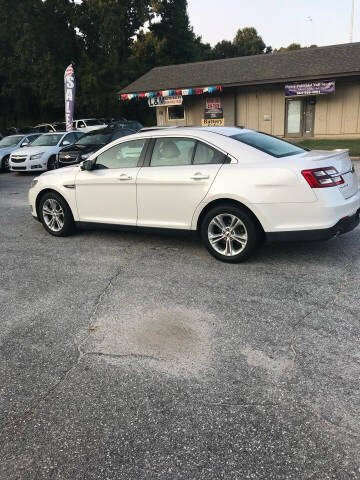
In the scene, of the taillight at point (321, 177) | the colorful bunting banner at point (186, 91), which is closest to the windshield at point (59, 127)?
the colorful bunting banner at point (186, 91)

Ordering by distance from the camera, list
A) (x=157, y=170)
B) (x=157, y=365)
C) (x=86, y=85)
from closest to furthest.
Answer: (x=157, y=365) < (x=157, y=170) < (x=86, y=85)

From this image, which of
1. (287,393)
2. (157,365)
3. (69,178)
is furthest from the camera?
(69,178)

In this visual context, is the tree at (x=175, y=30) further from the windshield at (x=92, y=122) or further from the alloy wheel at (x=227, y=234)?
the alloy wheel at (x=227, y=234)

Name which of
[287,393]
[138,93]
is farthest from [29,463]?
[138,93]

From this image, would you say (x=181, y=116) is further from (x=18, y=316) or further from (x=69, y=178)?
(x=18, y=316)

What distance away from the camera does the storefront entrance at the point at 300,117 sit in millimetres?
23750

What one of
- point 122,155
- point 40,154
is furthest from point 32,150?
point 122,155

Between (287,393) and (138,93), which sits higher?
(138,93)

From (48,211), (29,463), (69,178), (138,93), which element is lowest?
(29,463)

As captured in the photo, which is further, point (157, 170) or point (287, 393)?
point (157, 170)

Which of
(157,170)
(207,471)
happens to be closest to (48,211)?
(157,170)

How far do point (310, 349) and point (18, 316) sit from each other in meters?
2.72

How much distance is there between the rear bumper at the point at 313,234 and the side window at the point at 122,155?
7.22 feet

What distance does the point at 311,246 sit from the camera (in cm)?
574
